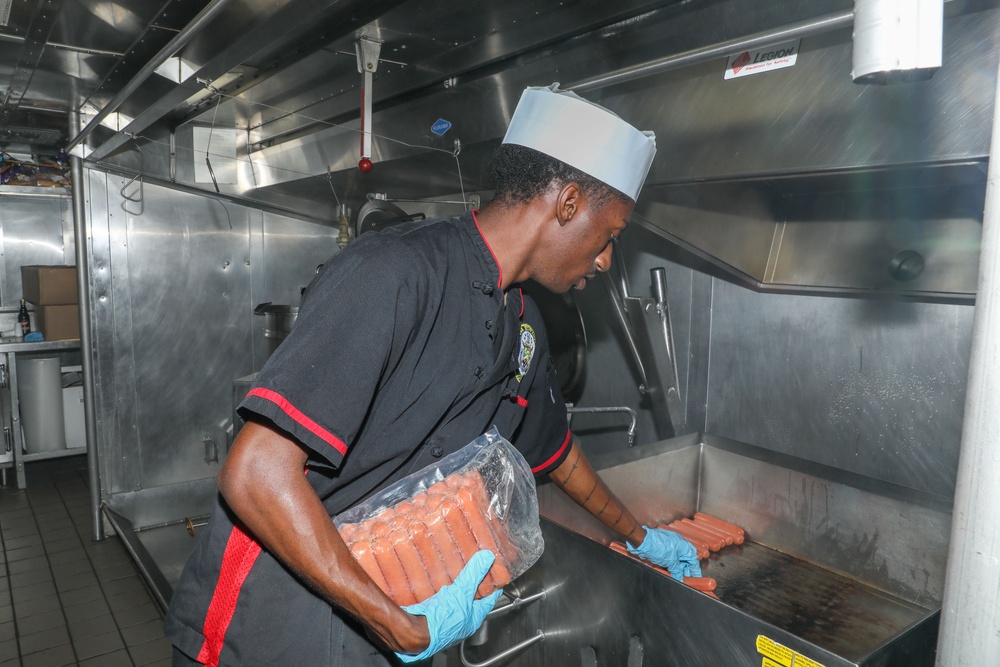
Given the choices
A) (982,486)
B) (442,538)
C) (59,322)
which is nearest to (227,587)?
(442,538)

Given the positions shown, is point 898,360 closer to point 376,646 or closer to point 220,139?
point 376,646

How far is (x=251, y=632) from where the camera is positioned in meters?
1.17

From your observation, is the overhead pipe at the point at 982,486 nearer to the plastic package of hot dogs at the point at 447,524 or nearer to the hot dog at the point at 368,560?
the plastic package of hot dogs at the point at 447,524

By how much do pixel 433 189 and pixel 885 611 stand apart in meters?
2.49

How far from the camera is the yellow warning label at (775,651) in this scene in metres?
1.16

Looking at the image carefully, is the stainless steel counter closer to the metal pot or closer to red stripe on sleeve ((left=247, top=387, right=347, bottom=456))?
red stripe on sleeve ((left=247, top=387, right=347, bottom=456))

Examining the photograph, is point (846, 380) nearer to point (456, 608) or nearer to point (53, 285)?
point (456, 608)

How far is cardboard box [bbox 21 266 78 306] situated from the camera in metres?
4.54

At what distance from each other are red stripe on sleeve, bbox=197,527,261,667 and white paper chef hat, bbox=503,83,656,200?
92cm

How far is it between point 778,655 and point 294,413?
948 mm

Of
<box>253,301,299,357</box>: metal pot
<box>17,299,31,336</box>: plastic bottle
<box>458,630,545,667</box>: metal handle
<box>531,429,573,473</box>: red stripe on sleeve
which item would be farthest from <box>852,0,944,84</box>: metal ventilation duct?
<box>17,299,31,336</box>: plastic bottle

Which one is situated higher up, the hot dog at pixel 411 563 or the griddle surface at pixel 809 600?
the hot dog at pixel 411 563

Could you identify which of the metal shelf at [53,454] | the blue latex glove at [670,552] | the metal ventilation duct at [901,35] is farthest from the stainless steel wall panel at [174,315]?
the metal ventilation duct at [901,35]

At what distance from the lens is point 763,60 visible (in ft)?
4.57
